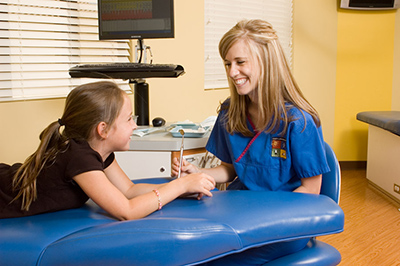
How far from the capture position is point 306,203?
1232 mm

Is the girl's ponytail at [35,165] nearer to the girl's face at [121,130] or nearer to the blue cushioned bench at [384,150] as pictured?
the girl's face at [121,130]

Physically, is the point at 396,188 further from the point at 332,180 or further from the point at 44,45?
the point at 44,45

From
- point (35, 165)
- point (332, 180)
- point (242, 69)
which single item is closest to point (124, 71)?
point (242, 69)

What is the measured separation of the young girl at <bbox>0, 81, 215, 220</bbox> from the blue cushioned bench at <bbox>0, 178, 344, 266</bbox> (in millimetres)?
53

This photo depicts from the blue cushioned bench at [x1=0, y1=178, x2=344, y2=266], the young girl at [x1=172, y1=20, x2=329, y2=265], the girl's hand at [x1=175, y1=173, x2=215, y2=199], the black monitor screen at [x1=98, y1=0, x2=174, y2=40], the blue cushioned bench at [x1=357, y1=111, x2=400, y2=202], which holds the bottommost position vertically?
the blue cushioned bench at [x1=357, y1=111, x2=400, y2=202]

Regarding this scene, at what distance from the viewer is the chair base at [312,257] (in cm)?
128

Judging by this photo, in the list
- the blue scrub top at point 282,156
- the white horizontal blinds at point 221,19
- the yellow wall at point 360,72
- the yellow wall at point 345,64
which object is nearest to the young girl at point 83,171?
the blue scrub top at point 282,156

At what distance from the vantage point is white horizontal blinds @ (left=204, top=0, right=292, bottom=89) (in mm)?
3600

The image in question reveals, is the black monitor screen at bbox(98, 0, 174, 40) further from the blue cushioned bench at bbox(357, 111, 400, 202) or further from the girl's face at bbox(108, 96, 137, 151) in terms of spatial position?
the blue cushioned bench at bbox(357, 111, 400, 202)

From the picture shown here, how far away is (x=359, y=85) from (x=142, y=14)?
2745 millimetres

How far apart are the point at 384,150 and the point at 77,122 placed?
2753 mm

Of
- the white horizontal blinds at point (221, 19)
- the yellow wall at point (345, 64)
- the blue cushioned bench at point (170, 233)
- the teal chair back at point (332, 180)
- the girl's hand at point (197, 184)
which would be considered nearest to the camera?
the blue cushioned bench at point (170, 233)

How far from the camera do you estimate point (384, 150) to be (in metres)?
3.54

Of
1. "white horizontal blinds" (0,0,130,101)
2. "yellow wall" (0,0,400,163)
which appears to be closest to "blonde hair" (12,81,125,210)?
"white horizontal blinds" (0,0,130,101)
